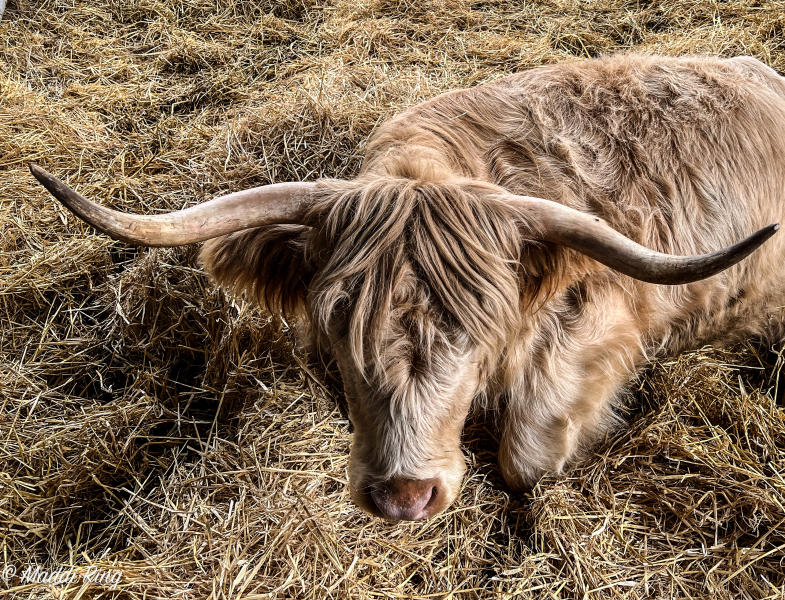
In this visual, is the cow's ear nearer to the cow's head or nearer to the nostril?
the cow's head

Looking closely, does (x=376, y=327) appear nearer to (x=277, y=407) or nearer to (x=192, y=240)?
(x=192, y=240)

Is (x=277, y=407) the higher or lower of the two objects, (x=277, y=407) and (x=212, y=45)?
the lower

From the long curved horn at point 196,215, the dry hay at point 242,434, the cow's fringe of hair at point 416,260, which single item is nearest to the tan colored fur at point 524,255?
the cow's fringe of hair at point 416,260

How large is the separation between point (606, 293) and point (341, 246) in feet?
4.06

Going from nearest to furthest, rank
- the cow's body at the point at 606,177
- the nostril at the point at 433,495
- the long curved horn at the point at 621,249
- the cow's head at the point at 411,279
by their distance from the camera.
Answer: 1. the long curved horn at the point at 621,249
2. the cow's head at the point at 411,279
3. the nostril at the point at 433,495
4. the cow's body at the point at 606,177

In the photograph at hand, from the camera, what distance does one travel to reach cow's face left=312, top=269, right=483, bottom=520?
177 cm

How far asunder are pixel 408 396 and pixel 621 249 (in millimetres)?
754

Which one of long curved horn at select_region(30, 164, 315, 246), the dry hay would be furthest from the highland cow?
the dry hay

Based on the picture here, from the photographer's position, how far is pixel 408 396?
1780mm

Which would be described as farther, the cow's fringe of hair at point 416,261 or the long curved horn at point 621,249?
the cow's fringe of hair at point 416,261

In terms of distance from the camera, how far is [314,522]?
237cm

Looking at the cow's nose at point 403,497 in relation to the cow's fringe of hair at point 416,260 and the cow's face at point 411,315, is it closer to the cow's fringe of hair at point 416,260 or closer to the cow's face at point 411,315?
the cow's face at point 411,315

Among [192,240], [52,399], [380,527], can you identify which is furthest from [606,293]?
[52,399]

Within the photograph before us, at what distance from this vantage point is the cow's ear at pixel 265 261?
2086 mm
